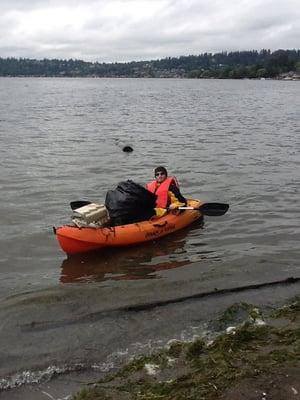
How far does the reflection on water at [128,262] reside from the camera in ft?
26.8

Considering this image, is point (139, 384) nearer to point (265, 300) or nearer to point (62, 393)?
point (62, 393)

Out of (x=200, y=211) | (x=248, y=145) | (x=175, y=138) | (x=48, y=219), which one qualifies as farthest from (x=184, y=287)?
(x=175, y=138)

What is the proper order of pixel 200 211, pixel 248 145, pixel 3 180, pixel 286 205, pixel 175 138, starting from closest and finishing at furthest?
pixel 200 211 < pixel 286 205 < pixel 3 180 < pixel 248 145 < pixel 175 138

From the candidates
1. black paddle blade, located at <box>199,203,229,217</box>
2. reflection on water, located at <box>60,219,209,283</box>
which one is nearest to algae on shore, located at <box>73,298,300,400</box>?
reflection on water, located at <box>60,219,209,283</box>

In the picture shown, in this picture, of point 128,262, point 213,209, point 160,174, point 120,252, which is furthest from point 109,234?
point 213,209

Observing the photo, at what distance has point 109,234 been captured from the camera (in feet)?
29.4

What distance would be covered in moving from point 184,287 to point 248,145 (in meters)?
16.4

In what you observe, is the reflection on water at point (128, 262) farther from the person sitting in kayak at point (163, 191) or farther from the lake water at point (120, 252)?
the person sitting in kayak at point (163, 191)

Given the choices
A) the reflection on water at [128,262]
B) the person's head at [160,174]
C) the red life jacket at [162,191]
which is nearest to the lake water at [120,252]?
the reflection on water at [128,262]

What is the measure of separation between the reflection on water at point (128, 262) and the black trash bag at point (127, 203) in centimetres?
53

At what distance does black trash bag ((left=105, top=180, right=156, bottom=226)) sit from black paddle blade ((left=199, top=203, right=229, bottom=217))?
152 centimetres

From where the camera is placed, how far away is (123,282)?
7.65 m

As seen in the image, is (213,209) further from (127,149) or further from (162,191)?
(127,149)

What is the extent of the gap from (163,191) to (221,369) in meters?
5.74
